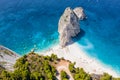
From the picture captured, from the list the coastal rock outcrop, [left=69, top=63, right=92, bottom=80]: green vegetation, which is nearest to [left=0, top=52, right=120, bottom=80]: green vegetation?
[left=69, top=63, right=92, bottom=80]: green vegetation

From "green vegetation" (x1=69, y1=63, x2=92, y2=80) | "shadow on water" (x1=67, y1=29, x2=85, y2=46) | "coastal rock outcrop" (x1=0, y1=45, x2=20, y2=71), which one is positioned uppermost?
Answer: "shadow on water" (x1=67, y1=29, x2=85, y2=46)

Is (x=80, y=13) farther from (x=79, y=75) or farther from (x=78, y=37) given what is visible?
(x=79, y=75)

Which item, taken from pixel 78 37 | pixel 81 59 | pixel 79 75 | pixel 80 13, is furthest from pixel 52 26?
pixel 79 75

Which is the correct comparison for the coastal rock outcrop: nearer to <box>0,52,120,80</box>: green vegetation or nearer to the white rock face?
<box>0,52,120,80</box>: green vegetation

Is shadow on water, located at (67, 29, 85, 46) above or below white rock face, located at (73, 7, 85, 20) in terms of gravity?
below

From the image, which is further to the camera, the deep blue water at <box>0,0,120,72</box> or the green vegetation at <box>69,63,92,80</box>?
the deep blue water at <box>0,0,120,72</box>

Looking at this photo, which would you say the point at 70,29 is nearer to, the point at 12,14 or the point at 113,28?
the point at 113,28

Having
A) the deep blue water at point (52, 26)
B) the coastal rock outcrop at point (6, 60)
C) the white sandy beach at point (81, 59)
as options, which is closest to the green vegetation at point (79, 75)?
the coastal rock outcrop at point (6, 60)
